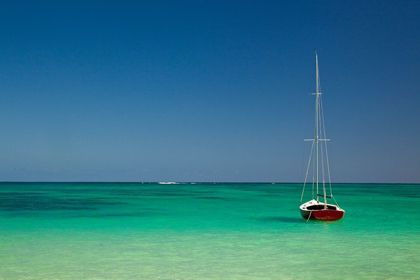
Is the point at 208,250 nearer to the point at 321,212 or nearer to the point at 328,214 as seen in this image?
the point at 321,212

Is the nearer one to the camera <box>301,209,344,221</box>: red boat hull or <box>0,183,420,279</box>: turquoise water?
<box>0,183,420,279</box>: turquoise water

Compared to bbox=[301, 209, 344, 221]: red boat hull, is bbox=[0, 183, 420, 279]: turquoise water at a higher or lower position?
lower

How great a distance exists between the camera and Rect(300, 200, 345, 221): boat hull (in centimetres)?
2588

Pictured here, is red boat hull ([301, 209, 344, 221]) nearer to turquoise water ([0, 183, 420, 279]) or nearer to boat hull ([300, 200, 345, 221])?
boat hull ([300, 200, 345, 221])

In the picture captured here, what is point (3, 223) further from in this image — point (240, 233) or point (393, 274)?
point (393, 274)

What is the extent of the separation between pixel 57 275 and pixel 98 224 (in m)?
14.1

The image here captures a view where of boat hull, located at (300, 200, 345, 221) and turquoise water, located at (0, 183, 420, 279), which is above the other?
boat hull, located at (300, 200, 345, 221)

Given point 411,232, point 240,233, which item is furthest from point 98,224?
point 411,232

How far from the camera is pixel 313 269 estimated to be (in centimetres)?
1481

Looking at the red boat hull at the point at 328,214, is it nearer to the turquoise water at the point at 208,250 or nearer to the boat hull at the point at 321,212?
the boat hull at the point at 321,212

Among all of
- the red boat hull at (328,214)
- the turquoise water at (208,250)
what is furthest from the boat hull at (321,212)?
the turquoise water at (208,250)

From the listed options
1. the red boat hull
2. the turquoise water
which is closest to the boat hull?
the red boat hull

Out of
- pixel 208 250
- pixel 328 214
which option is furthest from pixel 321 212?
pixel 208 250

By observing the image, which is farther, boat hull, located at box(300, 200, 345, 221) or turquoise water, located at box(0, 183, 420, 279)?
boat hull, located at box(300, 200, 345, 221)
